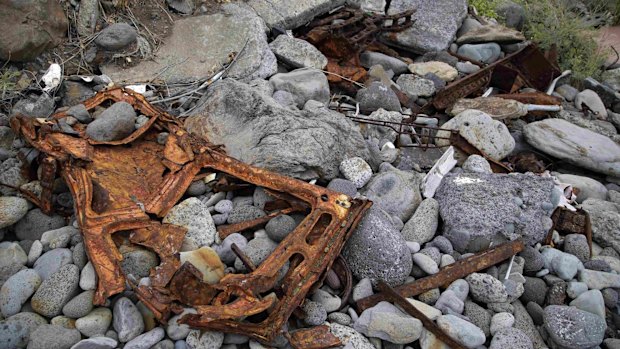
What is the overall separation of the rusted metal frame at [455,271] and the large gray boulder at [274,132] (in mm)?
1205

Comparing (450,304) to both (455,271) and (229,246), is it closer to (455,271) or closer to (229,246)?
(455,271)

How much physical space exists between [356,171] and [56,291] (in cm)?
241

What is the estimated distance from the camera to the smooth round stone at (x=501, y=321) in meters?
3.21

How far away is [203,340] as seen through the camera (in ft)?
9.25

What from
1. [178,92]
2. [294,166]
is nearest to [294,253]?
[294,166]

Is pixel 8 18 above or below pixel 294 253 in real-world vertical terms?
above

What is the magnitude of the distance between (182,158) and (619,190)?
14.3 feet

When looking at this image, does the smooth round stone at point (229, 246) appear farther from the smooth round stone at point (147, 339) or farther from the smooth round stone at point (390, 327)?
the smooth round stone at point (390, 327)

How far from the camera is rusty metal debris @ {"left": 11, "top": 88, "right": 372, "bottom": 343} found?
2.81 metres

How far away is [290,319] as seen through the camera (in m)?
3.13

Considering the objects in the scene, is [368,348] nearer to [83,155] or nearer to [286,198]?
[286,198]

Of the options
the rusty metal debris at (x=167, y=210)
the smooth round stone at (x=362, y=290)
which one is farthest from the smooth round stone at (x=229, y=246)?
the smooth round stone at (x=362, y=290)

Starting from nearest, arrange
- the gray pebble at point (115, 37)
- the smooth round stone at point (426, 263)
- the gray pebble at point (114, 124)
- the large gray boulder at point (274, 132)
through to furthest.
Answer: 1. the smooth round stone at point (426, 263)
2. the gray pebble at point (114, 124)
3. the large gray boulder at point (274, 132)
4. the gray pebble at point (115, 37)

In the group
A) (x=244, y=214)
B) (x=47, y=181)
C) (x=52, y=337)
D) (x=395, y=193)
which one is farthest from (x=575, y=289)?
(x=47, y=181)
